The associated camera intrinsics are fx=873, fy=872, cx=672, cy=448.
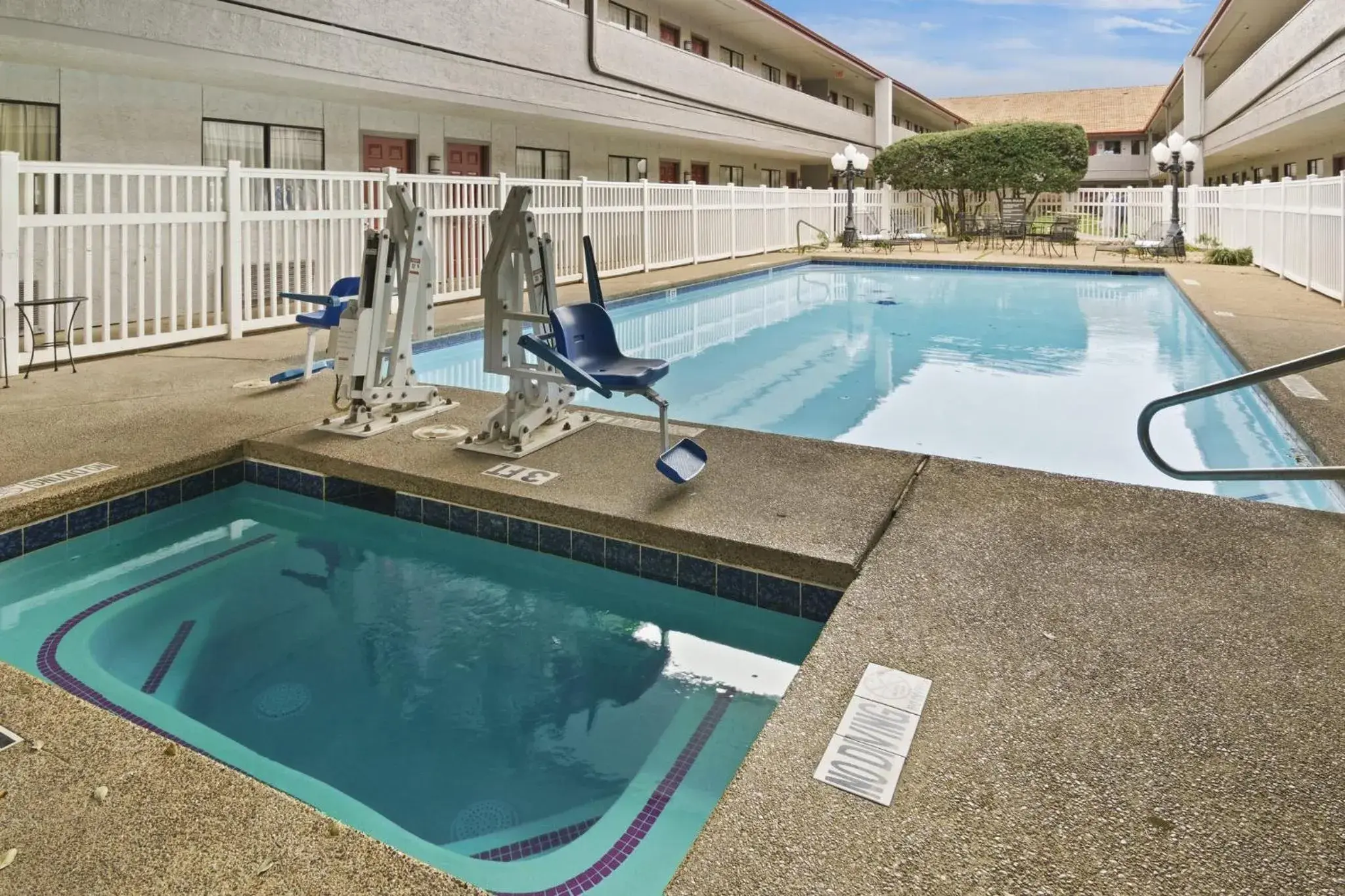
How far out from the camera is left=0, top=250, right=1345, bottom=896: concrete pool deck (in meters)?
1.64

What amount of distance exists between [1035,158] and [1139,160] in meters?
24.8

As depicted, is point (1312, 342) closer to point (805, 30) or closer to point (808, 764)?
point (808, 764)

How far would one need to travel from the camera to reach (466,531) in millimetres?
4023

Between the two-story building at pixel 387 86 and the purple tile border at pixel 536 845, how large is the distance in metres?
8.56

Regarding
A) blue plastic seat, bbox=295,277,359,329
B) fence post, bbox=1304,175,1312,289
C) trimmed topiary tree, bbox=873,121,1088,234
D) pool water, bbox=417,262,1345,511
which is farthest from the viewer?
trimmed topiary tree, bbox=873,121,1088,234

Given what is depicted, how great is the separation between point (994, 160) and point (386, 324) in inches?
1160

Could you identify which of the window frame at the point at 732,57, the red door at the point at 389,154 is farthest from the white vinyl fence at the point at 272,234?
the window frame at the point at 732,57

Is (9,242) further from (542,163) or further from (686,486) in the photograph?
(542,163)

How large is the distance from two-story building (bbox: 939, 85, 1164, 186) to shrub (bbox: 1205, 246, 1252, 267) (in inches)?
1316

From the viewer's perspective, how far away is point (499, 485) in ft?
12.8

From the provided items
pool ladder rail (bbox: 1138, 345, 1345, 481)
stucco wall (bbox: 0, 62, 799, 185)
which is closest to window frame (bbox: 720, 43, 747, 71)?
stucco wall (bbox: 0, 62, 799, 185)

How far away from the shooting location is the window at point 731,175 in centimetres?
2594

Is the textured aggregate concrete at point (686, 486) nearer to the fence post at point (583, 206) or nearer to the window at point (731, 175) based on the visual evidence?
the fence post at point (583, 206)

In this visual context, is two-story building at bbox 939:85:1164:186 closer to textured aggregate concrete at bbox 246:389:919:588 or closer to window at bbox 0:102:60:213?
window at bbox 0:102:60:213
